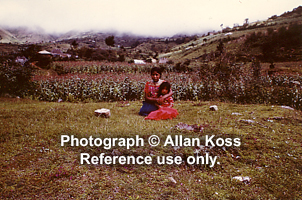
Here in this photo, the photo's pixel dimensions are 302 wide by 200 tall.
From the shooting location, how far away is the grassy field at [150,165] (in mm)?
3121

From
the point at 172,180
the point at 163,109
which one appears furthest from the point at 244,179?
the point at 163,109

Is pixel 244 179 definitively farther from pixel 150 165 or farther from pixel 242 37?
pixel 242 37

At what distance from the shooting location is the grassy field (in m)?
3.12

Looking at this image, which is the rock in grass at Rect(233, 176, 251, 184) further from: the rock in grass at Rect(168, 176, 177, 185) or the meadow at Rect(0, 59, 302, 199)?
the rock in grass at Rect(168, 176, 177, 185)

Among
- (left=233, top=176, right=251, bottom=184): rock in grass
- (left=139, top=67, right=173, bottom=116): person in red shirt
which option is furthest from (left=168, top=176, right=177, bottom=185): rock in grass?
(left=139, top=67, right=173, bottom=116): person in red shirt

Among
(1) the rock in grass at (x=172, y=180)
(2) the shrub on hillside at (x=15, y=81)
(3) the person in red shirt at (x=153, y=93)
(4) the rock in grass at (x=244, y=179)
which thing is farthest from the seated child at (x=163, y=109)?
(2) the shrub on hillside at (x=15, y=81)

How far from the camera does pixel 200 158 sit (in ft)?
13.7

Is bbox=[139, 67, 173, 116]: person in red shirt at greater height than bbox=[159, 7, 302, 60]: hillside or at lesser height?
lesser

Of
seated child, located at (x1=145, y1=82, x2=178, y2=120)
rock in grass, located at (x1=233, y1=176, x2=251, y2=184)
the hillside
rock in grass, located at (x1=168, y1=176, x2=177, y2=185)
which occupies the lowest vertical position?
rock in grass, located at (x1=233, y1=176, x2=251, y2=184)

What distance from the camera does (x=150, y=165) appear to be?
3.94 meters

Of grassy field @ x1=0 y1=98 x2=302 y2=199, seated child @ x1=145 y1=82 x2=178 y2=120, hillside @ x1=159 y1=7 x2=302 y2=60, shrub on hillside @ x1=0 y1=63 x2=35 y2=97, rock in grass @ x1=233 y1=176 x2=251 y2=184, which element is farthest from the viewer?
hillside @ x1=159 y1=7 x2=302 y2=60

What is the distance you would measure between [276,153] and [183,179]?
8.25 feet

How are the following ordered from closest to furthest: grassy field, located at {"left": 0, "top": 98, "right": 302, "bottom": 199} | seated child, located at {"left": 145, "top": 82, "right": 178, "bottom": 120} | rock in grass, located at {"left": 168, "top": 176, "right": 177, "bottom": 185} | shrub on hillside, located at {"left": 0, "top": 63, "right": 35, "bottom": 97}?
grassy field, located at {"left": 0, "top": 98, "right": 302, "bottom": 199} → rock in grass, located at {"left": 168, "top": 176, "right": 177, "bottom": 185} → seated child, located at {"left": 145, "top": 82, "right": 178, "bottom": 120} → shrub on hillside, located at {"left": 0, "top": 63, "right": 35, "bottom": 97}

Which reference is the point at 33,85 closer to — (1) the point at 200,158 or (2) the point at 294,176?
(1) the point at 200,158
